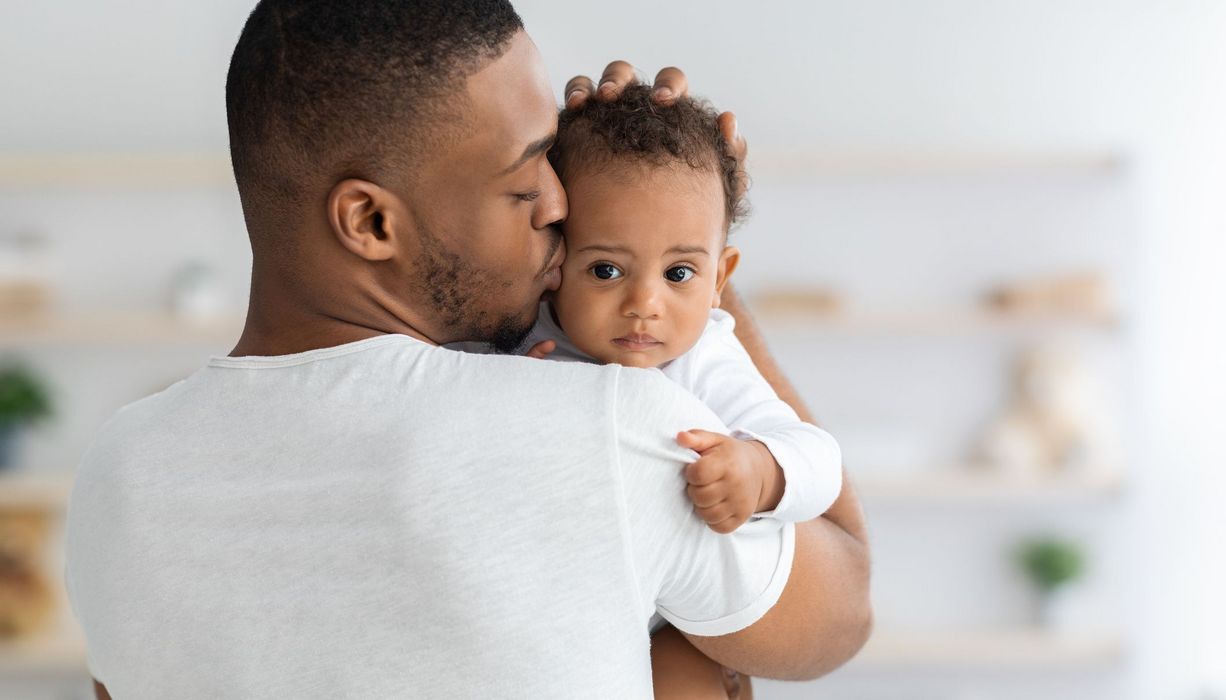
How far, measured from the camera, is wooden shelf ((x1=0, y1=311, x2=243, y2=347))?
145 inches

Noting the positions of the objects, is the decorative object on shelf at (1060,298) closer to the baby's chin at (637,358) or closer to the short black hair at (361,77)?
the baby's chin at (637,358)

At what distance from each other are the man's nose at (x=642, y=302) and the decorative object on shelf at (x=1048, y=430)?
2.84 m

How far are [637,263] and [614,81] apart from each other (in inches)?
7.4

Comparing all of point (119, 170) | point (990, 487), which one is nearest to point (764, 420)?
point (990, 487)

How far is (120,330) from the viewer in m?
3.68

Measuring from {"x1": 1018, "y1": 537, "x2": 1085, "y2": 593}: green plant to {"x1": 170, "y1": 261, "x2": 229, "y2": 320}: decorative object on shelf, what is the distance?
8.60 ft

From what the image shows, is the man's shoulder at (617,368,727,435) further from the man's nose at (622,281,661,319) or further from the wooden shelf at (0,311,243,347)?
the wooden shelf at (0,311,243,347)

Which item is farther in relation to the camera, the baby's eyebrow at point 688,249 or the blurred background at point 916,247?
the blurred background at point 916,247

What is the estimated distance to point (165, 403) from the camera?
0.91 metres

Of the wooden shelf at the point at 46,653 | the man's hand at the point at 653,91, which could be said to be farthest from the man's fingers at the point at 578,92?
the wooden shelf at the point at 46,653

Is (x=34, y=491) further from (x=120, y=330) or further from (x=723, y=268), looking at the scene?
(x=723, y=268)

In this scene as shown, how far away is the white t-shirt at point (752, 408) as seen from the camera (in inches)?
37.0

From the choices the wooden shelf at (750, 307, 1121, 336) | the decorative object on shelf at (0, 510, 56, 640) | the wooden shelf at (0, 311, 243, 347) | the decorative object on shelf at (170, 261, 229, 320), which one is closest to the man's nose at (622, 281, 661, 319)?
the wooden shelf at (750, 307, 1121, 336)

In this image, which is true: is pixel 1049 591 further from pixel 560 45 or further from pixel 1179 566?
pixel 560 45
